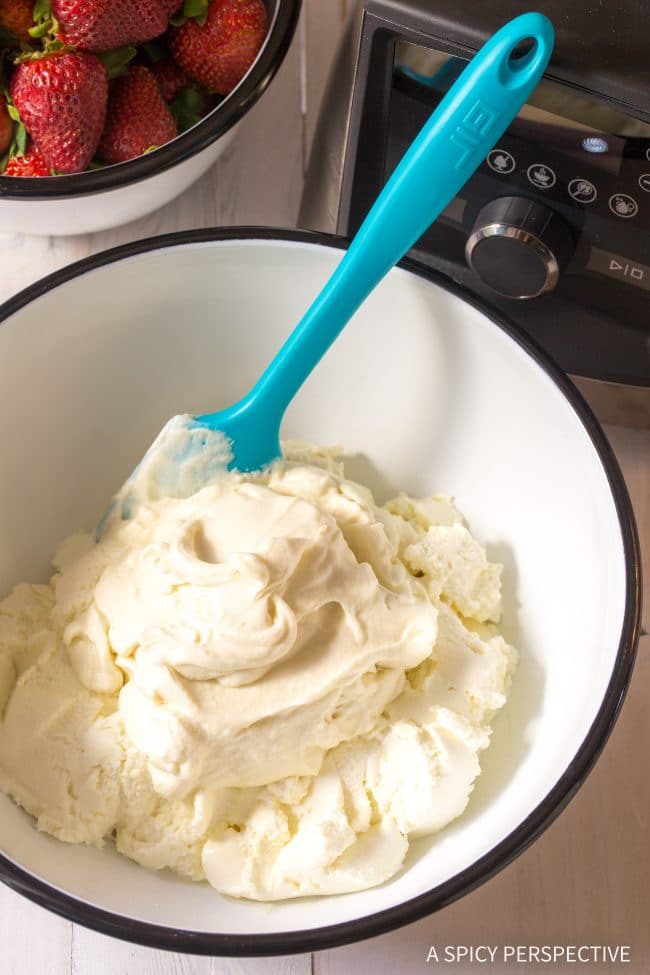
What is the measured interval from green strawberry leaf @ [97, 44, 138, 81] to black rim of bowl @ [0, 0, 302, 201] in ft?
0.36

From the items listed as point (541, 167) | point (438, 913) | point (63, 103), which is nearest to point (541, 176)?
point (541, 167)

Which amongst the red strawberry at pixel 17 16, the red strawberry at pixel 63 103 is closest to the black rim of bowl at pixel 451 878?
the red strawberry at pixel 63 103

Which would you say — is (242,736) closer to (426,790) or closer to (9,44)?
(426,790)

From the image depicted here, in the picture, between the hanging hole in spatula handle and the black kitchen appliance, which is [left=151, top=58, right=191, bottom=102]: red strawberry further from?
the hanging hole in spatula handle

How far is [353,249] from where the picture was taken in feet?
2.29

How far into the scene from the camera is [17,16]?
817mm

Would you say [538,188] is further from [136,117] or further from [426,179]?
[136,117]

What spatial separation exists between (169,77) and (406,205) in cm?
32

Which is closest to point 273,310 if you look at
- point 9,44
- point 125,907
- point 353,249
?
point 353,249

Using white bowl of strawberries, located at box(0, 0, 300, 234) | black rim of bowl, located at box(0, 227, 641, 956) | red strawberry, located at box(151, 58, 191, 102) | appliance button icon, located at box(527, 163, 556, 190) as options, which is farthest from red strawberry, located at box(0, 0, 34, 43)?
appliance button icon, located at box(527, 163, 556, 190)

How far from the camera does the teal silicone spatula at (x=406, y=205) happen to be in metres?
0.58

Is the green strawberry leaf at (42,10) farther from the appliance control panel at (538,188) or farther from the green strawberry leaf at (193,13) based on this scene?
the appliance control panel at (538,188)

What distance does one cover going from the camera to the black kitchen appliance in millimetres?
590

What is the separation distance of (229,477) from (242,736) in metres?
0.21
